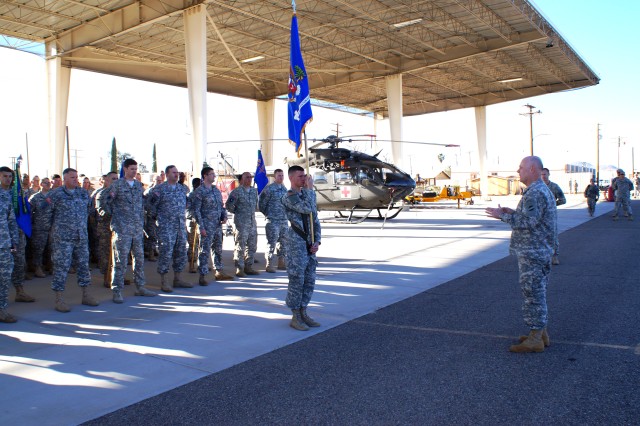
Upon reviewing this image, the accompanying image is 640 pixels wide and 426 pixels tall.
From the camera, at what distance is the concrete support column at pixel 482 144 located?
40.8 m

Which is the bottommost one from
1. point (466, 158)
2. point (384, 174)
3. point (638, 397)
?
point (638, 397)

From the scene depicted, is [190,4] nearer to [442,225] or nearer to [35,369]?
[442,225]

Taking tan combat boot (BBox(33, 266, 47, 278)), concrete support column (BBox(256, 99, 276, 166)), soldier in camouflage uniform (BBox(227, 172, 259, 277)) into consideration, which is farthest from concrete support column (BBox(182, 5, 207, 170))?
concrete support column (BBox(256, 99, 276, 166))

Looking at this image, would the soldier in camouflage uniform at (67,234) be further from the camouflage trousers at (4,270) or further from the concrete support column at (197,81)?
the concrete support column at (197,81)

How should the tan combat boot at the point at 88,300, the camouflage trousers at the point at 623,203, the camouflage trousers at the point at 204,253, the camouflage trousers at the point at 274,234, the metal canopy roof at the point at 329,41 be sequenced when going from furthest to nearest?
the metal canopy roof at the point at 329,41
the camouflage trousers at the point at 623,203
the camouflage trousers at the point at 274,234
the camouflage trousers at the point at 204,253
the tan combat boot at the point at 88,300

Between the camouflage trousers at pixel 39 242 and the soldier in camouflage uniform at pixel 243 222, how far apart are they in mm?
3221

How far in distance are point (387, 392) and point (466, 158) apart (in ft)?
288

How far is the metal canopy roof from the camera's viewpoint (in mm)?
21812

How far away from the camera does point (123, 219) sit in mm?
6629

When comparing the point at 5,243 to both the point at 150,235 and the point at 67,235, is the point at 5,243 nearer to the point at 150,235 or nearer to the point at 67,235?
the point at 67,235

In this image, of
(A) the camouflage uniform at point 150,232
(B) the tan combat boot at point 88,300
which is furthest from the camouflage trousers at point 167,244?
(A) the camouflage uniform at point 150,232

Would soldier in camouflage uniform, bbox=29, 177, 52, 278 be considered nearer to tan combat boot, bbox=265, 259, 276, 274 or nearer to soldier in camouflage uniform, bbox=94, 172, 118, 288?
soldier in camouflage uniform, bbox=94, 172, 118, 288

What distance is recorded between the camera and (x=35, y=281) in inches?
321

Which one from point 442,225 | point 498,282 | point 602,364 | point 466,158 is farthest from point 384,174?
point 466,158
